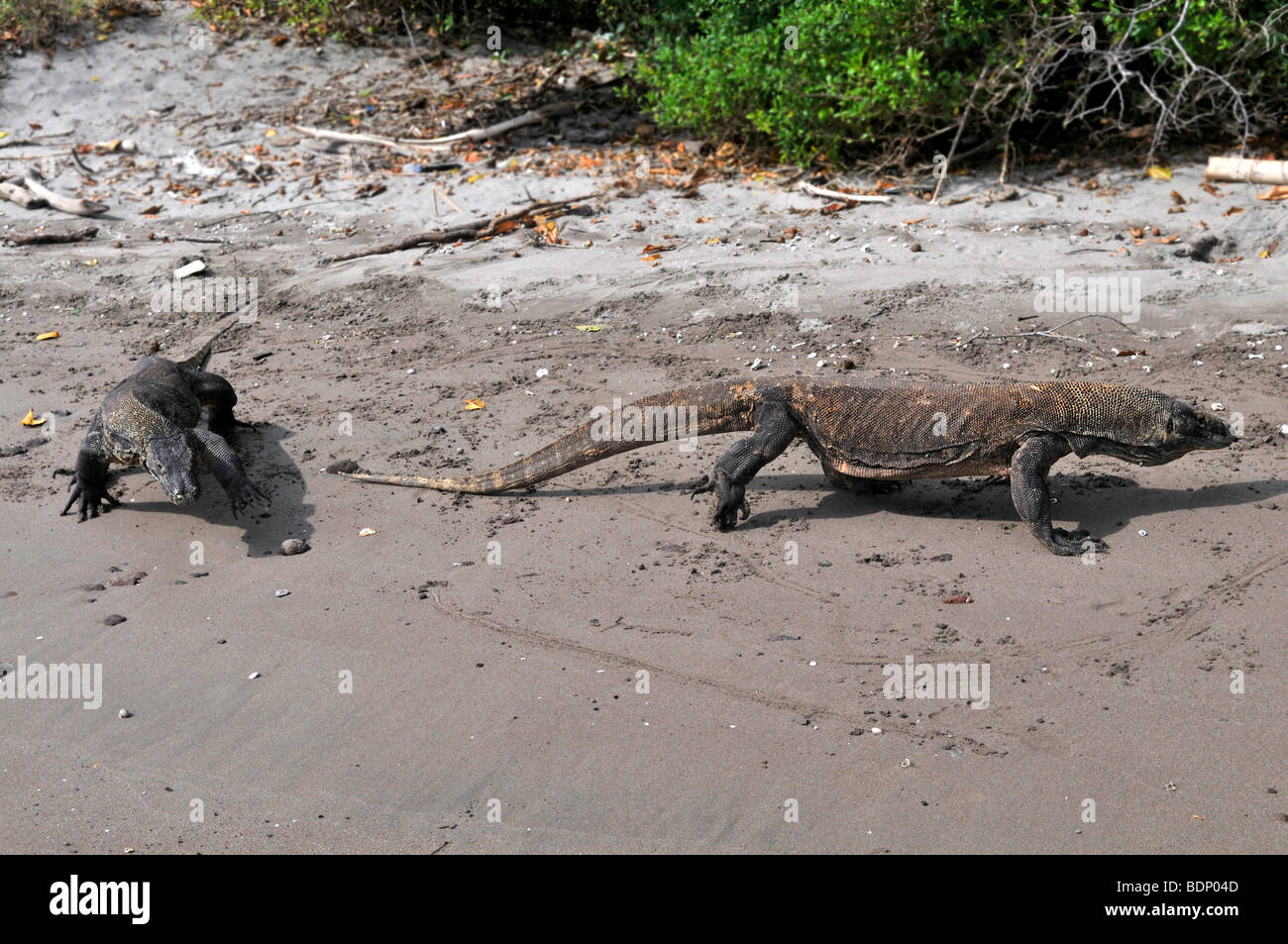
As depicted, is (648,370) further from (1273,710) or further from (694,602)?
(1273,710)

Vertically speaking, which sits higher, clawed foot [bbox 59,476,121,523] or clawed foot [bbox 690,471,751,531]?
clawed foot [bbox 690,471,751,531]

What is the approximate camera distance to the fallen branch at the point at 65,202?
42.9ft

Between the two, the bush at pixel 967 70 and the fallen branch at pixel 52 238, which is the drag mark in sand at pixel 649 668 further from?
the fallen branch at pixel 52 238

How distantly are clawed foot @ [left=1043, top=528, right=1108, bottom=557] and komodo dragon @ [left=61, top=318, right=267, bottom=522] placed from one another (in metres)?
4.58

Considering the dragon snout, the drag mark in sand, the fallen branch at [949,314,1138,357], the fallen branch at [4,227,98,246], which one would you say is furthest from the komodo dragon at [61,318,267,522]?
the fallen branch at [4,227,98,246]

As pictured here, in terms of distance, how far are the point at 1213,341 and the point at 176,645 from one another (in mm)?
6978

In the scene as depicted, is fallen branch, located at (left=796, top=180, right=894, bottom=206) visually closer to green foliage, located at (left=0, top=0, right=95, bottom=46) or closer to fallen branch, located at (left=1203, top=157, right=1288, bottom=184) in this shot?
fallen branch, located at (left=1203, top=157, right=1288, bottom=184)

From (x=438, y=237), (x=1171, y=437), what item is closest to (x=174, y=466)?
(x=438, y=237)

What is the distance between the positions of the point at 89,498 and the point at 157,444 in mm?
683

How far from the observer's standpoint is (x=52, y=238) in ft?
41.2

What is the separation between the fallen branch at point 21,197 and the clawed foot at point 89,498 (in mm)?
7541

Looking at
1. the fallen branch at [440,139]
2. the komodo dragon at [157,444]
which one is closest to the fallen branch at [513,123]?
the fallen branch at [440,139]

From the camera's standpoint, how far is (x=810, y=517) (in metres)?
6.54

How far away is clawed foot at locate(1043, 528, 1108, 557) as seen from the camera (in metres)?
5.79
